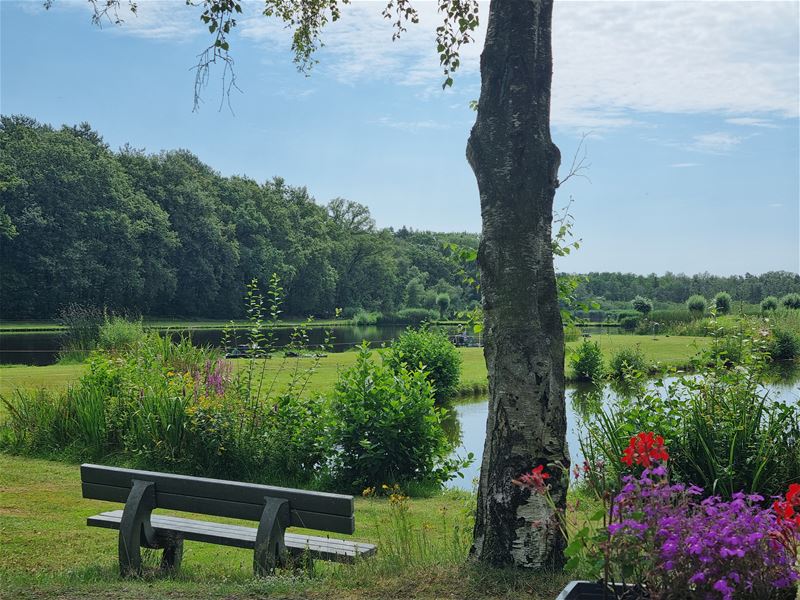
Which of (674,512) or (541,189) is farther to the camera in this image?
(541,189)

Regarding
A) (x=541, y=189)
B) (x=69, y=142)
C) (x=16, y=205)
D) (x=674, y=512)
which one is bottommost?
(x=674, y=512)

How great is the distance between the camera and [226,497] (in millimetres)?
4773

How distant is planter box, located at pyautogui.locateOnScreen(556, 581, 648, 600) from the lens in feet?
10.5

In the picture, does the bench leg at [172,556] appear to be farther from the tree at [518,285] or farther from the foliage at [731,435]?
the foliage at [731,435]

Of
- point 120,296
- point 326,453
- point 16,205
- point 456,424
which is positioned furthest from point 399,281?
point 326,453

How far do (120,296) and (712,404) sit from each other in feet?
191

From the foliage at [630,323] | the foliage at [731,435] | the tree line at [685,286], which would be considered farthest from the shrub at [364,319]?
the foliage at [731,435]

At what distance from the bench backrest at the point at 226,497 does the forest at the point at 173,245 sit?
39.3 metres

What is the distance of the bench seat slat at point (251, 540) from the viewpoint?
16.3ft

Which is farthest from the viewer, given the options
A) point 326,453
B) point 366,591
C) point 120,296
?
point 120,296

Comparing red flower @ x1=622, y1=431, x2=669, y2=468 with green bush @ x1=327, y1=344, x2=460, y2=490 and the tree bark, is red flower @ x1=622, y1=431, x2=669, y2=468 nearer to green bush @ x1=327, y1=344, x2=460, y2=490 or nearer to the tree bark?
the tree bark

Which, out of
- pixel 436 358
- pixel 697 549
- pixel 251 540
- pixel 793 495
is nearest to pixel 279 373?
pixel 436 358

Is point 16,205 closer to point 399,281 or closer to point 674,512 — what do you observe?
point 399,281

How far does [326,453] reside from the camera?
9367 mm
